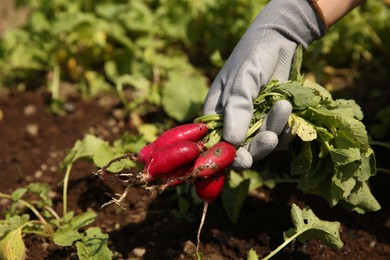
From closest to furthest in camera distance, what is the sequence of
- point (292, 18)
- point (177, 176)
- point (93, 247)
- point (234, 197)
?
1. point (177, 176)
2. point (93, 247)
3. point (292, 18)
4. point (234, 197)

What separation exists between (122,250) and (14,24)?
3.46m

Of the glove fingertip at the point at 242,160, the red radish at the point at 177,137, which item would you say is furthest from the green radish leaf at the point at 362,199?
the red radish at the point at 177,137

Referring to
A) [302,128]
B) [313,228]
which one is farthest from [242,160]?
[313,228]

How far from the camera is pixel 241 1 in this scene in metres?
3.99

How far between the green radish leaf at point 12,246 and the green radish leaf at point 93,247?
0.86 feet

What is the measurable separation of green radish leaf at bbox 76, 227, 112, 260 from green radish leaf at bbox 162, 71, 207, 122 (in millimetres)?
1266

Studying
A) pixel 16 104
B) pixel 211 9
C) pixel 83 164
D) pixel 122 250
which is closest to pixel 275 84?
pixel 122 250

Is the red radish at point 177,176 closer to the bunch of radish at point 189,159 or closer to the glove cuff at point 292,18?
the bunch of radish at point 189,159

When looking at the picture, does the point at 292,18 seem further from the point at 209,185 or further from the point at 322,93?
the point at 209,185

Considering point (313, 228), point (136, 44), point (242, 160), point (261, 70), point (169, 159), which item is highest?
point (261, 70)

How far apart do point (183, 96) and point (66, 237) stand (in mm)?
1464

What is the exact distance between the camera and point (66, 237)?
2541mm

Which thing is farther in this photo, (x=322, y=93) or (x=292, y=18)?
(x=292, y=18)

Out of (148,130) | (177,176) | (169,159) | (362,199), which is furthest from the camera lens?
(148,130)
